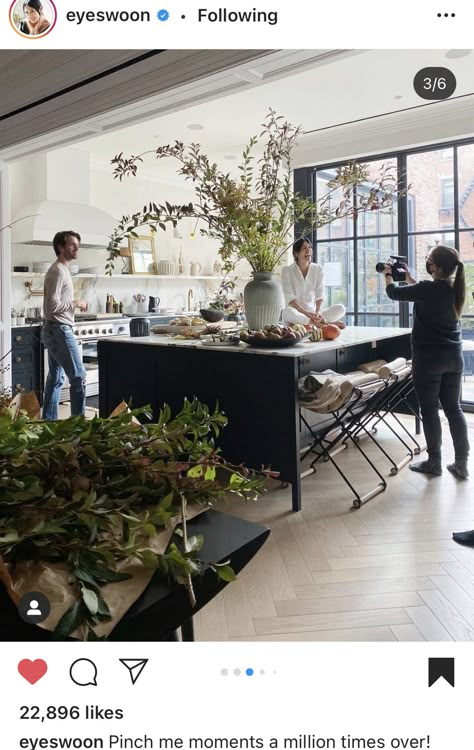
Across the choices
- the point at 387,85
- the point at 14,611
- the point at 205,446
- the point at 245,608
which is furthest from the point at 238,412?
the point at 387,85

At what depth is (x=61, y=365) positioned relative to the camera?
13.7ft

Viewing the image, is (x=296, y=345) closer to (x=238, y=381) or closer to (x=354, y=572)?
(x=238, y=381)

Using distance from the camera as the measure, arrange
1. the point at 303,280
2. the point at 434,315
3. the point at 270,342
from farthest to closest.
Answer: the point at 303,280 < the point at 434,315 < the point at 270,342

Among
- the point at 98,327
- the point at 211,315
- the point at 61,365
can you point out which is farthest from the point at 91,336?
the point at 211,315

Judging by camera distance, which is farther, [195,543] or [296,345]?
[296,345]

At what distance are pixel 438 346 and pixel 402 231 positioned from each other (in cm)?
269

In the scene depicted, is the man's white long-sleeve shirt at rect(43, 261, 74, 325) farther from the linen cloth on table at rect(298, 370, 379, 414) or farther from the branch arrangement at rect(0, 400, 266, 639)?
the branch arrangement at rect(0, 400, 266, 639)
